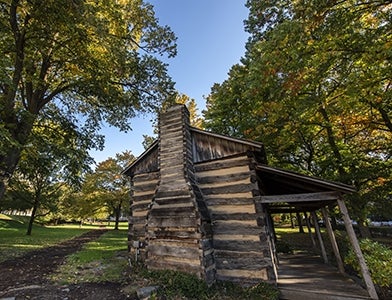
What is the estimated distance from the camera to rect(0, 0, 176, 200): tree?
7.56 meters

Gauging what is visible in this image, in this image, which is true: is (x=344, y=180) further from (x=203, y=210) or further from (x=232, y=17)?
(x=232, y=17)

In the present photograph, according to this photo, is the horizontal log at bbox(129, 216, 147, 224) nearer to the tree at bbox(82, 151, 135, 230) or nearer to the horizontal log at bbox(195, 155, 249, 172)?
the horizontal log at bbox(195, 155, 249, 172)

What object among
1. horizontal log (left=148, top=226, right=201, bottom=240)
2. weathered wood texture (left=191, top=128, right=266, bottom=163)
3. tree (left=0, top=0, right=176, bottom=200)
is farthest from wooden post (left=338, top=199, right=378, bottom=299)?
tree (left=0, top=0, right=176, bottom=200)

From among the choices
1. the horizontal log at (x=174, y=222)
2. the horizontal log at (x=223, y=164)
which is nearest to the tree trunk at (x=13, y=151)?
the horizontal log at (x=174, y=222)

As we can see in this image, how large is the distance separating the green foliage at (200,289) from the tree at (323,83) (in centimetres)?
719

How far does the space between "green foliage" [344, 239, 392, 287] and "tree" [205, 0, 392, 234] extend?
5727mm

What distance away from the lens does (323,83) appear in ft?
35.8

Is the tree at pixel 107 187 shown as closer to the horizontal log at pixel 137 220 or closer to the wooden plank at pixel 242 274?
the horizontal log at pixel 137 220

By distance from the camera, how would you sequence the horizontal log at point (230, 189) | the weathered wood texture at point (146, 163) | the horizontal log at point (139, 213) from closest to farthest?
the horizontal log at point (230, 189) → the horizontal log at point (139, 213) → the weathered wood texture at point (146, 163)

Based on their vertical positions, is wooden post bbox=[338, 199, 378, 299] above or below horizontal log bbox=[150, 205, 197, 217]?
below

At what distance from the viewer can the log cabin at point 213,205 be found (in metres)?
7.09


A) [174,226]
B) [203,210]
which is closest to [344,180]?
[203,210]

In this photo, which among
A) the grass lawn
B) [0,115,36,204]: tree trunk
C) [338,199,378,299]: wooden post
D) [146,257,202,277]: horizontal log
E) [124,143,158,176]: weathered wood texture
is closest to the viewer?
[338,199,378,299]: wooden post

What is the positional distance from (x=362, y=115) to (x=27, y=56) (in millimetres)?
19042
